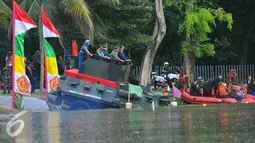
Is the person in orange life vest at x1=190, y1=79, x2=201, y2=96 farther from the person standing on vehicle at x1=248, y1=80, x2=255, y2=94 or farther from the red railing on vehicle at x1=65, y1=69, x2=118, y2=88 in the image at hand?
the red railing on vehicle at x1=65, y1=69, x2=118, y2=88

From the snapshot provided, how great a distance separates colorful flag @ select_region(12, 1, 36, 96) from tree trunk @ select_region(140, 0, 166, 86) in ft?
46.9

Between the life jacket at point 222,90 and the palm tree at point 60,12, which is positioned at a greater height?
the palm tree at point 60,12

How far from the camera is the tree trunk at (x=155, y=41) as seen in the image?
108 feet

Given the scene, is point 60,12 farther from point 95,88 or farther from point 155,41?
point 95,88

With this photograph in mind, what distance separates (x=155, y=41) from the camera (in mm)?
33500

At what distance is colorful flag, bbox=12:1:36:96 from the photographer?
62.2 ft

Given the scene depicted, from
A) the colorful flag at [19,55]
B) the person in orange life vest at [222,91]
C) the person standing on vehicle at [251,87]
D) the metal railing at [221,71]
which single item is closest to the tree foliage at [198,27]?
the metal railing at [221,71]

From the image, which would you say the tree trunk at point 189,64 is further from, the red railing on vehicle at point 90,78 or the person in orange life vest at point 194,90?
the red railing on vehicle at point 90,78

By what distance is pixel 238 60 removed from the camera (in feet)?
146

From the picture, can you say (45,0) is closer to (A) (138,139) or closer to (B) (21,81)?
(B) (21,81)

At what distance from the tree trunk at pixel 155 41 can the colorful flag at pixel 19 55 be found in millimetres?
14308

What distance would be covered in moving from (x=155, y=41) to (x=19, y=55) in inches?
601

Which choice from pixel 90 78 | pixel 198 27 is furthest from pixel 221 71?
pixel 90 78

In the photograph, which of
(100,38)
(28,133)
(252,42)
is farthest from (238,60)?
(28,133)
